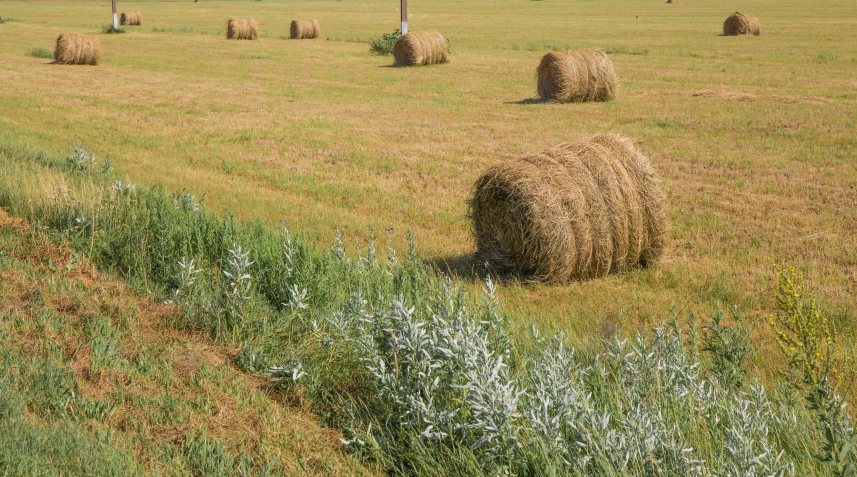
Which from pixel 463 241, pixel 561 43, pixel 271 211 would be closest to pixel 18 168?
pixel 271 211

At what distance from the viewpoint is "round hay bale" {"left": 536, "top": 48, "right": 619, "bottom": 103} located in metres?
18.5

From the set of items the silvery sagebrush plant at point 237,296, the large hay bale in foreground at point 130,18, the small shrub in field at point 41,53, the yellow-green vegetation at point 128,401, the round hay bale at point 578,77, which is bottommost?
the yellow-green vegetation at point 128,401

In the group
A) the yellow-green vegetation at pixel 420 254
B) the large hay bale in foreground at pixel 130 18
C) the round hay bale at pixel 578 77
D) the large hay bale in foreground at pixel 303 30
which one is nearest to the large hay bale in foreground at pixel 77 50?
the yellow-green vegetation at pixel 420 254

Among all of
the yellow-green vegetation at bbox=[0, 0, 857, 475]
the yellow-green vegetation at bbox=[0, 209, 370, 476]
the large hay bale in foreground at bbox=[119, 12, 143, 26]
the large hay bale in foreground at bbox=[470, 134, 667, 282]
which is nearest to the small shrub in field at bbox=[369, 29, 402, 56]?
the yellow-green vegetation at bbox=[0, 0, 857, 475]

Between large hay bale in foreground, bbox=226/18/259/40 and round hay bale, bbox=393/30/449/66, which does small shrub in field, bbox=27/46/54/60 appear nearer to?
large hay bale in foreground, bbox=226/18/259/40

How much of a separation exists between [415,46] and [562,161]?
67.7 ft

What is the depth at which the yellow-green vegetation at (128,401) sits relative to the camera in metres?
3.85

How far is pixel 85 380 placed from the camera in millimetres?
4730

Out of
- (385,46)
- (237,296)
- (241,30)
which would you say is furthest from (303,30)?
(237,296)

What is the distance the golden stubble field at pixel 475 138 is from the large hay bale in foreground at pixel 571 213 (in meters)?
0.25

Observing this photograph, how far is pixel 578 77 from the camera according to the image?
1856cm

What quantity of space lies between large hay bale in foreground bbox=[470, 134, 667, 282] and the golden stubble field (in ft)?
0.82

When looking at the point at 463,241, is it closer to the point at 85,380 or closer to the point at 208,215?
the point at 208,215

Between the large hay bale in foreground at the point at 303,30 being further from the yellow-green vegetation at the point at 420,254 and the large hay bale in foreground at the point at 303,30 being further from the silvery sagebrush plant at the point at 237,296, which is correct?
the silvery sagebrush plant at the point at 237,296
